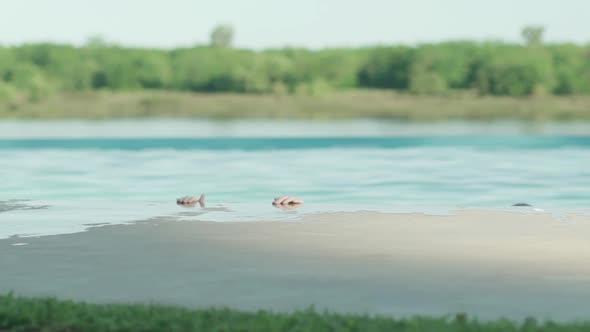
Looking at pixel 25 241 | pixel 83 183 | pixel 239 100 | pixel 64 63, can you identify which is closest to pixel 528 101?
pixel 239 100

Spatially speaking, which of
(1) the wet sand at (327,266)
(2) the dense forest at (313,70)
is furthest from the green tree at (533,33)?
(1) the wet sand at (327,266)

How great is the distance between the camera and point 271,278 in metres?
14.3

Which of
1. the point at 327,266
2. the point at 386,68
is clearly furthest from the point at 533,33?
the point at 327,266

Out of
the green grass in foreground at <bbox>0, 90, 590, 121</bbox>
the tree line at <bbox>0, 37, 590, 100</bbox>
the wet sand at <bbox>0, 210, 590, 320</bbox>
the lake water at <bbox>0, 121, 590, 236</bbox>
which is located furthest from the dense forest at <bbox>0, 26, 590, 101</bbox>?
the wet sand at <bbox>0, 210, 590, 320</bbox>

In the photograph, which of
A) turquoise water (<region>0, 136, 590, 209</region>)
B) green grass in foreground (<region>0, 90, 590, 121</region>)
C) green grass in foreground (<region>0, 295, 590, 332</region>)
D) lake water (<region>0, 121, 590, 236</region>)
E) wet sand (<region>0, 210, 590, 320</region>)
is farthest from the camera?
green grass in foreground (<region>0, 90, 590, 121</region>)

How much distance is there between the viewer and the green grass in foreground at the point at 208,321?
10.9 m

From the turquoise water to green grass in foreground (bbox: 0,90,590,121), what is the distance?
151ft

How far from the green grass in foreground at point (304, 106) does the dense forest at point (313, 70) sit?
1.42m

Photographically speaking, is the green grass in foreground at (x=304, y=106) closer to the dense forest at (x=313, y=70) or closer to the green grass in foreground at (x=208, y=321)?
the dense forest at (x=313, y=70)

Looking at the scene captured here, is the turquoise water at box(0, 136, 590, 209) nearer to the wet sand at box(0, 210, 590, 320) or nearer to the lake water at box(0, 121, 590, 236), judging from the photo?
the lake water at box(0, 121, 590, 236)

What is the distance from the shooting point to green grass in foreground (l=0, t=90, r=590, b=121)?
11200 cm

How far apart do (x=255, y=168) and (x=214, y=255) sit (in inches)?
1040

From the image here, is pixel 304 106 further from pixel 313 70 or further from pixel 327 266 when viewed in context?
pixel 327 266

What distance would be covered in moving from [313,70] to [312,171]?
8313cm
